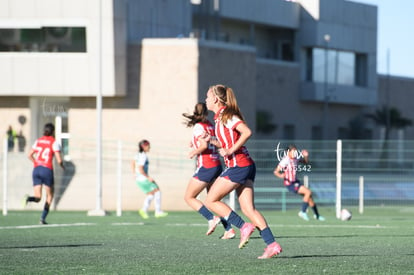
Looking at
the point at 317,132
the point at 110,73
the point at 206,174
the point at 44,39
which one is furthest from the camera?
the point at 317,132

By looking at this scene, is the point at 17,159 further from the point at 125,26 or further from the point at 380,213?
the point at 380,213

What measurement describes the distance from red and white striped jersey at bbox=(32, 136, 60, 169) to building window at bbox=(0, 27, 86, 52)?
23.4 meters

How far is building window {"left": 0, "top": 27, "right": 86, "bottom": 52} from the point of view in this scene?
44.6 m

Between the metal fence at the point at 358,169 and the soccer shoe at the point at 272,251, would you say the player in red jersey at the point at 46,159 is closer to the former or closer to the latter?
the soccer shoe at the point at 272,251

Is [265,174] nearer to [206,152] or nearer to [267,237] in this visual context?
[206,152]

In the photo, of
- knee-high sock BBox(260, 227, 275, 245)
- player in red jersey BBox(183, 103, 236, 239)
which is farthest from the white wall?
knee-high sock BBox(260, 227, 275, 245)

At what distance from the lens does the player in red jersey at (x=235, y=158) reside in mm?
12406

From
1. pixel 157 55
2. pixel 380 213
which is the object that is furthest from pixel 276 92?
pixel 380 213

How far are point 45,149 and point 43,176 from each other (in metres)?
0.53

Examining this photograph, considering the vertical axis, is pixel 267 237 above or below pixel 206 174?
below

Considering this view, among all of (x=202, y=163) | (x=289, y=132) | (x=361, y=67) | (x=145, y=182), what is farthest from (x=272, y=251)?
(x=361, y=67)

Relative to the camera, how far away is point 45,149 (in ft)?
69.9

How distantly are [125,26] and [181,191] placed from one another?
→ 9.26m

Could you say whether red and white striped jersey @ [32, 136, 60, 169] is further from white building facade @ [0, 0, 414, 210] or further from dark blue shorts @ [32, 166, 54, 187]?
white building facade @ [0, 0, 414, 210]
